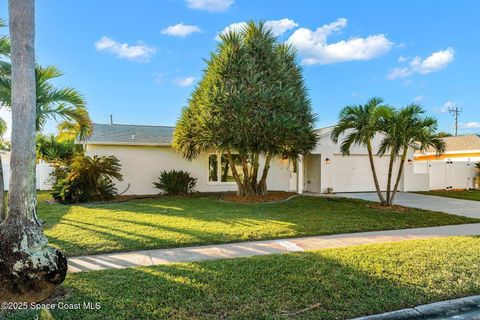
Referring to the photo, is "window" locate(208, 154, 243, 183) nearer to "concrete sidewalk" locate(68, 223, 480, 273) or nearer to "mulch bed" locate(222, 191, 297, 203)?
"mulch bed" locate(222, 191, 297, 203)

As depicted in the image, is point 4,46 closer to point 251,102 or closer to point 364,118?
point 251,102

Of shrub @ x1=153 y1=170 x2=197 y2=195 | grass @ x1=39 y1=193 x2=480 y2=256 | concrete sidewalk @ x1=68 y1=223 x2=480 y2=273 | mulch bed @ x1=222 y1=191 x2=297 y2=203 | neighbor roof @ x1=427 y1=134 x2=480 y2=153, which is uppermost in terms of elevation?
neighbor roof @ x1=427 y1=134 x2=480 y2=153

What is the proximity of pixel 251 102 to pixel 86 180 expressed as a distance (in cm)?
732

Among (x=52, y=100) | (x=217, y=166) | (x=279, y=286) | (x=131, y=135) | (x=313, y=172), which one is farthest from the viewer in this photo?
(x=313, y=172)

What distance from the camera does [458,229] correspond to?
26.2 feet

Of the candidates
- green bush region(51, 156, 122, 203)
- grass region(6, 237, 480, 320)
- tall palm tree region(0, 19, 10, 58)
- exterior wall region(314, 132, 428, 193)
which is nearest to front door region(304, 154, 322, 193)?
exterior wall region(314, 132, 428, 193)

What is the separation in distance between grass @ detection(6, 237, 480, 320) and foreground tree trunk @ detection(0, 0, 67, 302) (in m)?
0.34

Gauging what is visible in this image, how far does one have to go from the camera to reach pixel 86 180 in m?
12.7

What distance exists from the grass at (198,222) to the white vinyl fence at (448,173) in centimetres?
1092

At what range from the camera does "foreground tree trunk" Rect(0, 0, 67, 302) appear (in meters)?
3.39

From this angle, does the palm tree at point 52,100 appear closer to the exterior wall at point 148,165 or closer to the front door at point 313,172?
the exterior wall at point 148,165

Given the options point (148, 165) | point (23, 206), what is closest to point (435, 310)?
point (23, 206)

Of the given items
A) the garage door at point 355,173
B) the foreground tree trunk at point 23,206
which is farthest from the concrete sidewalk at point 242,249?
the garage door at point 355,173

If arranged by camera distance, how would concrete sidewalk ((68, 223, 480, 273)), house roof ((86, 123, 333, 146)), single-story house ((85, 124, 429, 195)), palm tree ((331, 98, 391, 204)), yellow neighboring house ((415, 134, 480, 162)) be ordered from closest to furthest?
concrete sidewalk ((68, 223, 480, 273)) → palm tree ((331, 98, 391, 204)) → house roof ((86, 123, 333, 146)) → single-story house ((85, 124, 429, 195)) → yellow neighboring house ((415, 134, 480, 162))
